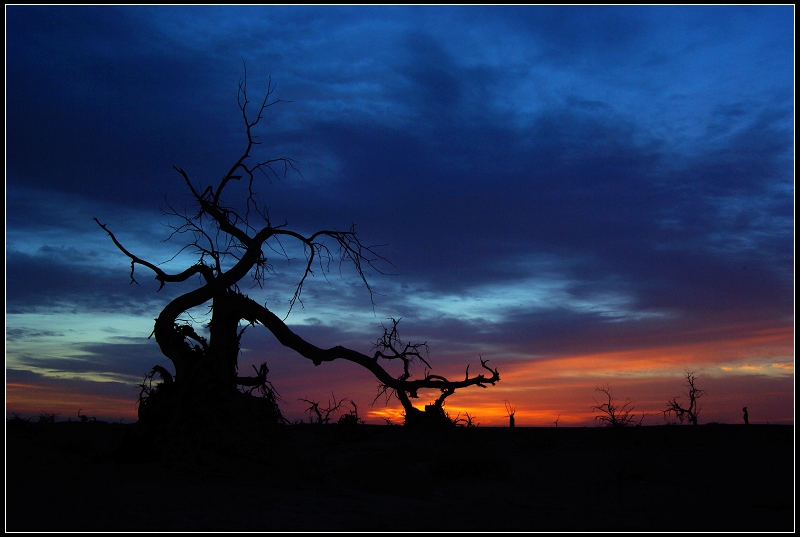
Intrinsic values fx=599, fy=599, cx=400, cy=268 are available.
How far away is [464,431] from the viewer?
1420 centimetres

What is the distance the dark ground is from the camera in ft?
26.5

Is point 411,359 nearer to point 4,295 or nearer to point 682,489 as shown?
point 682,489

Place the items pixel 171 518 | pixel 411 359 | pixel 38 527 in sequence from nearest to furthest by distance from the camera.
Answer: pixel 38 527, pixel 171 518, pixel 411 359

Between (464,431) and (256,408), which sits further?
(464,431)

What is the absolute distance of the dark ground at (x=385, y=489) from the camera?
8062 millimetres

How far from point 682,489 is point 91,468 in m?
12.1

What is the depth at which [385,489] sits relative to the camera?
1241 centimetres

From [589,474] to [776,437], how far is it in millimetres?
7264

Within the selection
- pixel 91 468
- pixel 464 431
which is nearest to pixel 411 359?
pixel 464 431

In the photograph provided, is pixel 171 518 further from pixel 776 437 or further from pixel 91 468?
pixel 776 437

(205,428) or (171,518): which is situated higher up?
(205,428)

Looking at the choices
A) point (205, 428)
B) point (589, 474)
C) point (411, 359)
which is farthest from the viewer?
point (589, 474)

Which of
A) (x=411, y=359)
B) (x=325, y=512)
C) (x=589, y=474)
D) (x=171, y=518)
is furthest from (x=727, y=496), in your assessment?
(x=171, y=518)

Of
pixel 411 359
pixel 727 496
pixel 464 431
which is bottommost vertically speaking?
pixel 727 496
